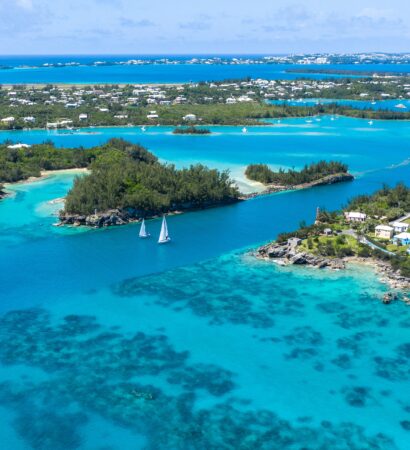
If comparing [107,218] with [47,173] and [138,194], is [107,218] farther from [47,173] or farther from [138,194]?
[47,173]

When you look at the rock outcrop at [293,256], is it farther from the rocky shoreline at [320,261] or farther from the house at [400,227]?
the house at [400,227]

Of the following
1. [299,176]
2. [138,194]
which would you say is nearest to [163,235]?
[138,194]

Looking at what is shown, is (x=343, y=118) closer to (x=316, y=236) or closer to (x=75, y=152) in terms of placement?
→ (x=75, y=152)

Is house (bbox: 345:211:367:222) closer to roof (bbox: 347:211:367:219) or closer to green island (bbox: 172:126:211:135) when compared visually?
roof (bbox: 347:211:367:219)

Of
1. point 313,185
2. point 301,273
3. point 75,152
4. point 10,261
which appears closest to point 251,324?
point 301,273

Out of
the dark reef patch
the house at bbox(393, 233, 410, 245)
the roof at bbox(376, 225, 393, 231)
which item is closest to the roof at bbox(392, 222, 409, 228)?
the roof at bbox(376, 225, 393, 231)

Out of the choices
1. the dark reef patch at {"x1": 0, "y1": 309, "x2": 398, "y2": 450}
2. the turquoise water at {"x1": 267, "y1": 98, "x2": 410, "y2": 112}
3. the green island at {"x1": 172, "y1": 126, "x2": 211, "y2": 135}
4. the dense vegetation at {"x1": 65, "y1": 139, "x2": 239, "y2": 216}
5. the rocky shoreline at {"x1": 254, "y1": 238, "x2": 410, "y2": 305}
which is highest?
the turquoise water at {"x1": 267, "y1": 98, "x2": 410, "y2": 112}

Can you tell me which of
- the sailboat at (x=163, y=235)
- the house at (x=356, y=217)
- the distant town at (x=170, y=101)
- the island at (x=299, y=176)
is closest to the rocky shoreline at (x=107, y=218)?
the sailboat at (x=163, y=235)
